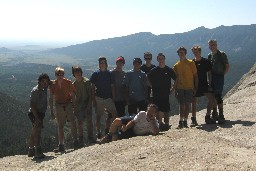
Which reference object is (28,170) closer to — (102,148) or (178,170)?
(102,148)

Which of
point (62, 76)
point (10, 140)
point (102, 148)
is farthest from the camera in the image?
point (10, 140)

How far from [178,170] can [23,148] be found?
134 m

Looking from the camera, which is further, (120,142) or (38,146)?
(38,146)

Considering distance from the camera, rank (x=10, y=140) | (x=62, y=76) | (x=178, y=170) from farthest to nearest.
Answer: (x=10, y=140) → (x=62, y=76) → (x=178, y=170)

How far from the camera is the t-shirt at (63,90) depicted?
13.3 meters

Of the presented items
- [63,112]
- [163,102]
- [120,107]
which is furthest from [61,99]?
[163,102]

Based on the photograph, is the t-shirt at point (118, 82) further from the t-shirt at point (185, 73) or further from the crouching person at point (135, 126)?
the t-shirt at point (185, 73)

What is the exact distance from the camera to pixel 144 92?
14.3 meters

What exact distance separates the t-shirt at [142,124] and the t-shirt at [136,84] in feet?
5.56

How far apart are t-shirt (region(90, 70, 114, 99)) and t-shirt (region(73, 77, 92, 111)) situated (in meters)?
0.30

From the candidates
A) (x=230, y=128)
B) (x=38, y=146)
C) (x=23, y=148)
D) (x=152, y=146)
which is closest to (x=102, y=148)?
(x=152, y=146)

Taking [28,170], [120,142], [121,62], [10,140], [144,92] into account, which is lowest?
[10,140]

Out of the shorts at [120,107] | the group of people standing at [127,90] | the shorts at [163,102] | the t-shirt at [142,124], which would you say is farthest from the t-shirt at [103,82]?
the t-shirt at [142,124]

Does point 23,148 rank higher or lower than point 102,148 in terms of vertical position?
lower
